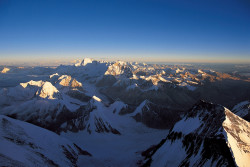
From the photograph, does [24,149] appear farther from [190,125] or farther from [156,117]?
[156,117]

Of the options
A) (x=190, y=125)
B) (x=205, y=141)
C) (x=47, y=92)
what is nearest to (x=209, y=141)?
(x=205, y=141)

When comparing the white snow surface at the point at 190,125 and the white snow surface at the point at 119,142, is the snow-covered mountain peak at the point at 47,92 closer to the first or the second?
the white snow surface at the point at 119,142

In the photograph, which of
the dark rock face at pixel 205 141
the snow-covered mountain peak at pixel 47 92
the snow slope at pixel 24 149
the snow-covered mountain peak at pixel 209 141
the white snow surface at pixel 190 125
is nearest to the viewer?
the snow slope at pixel 24 149

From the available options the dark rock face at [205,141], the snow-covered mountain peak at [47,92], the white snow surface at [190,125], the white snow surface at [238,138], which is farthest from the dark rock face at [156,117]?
the snow-covered mountain peak at [47,92]

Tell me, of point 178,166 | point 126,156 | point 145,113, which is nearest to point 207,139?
point 178,166

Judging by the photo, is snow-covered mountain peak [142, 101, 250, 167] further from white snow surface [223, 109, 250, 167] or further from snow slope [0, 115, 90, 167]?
snow slope [0, 115, 90, 167]

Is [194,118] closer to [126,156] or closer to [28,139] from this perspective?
[126,156]

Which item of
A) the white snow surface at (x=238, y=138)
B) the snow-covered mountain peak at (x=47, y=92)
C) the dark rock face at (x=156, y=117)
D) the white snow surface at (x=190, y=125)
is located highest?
the white snow surface at (x=238, y=138)

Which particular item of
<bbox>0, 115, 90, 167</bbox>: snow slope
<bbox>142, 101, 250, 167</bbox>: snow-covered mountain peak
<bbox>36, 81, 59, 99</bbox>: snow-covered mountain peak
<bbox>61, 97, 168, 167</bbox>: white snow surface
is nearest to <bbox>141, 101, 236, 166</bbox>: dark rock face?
<bbox>142, 101, 250, 167</bbox>: snow-covered mountain peak

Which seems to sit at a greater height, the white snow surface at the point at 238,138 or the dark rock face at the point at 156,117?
the white snow surface at the point at 238,138
